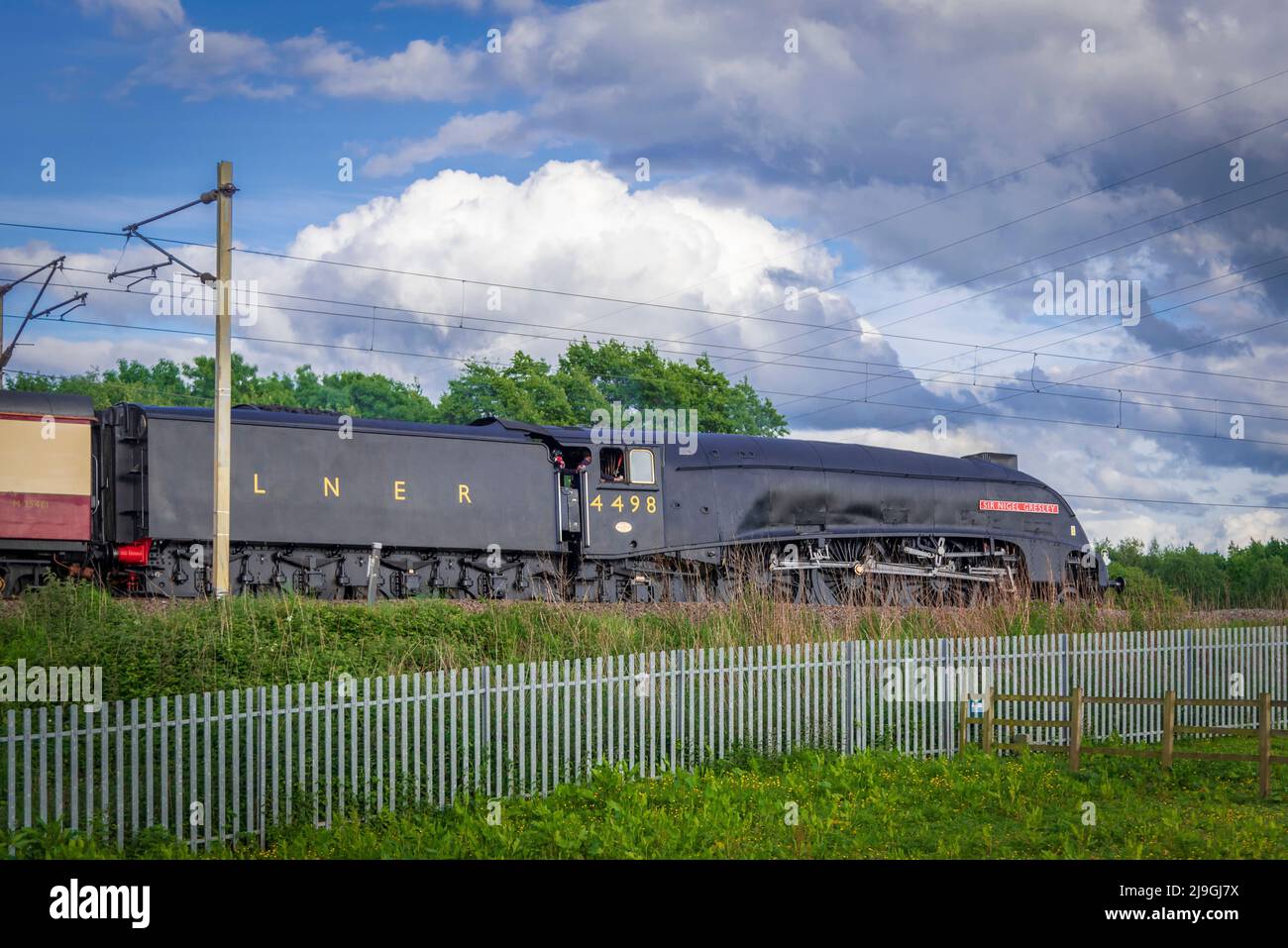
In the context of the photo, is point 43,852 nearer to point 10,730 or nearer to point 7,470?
point 10,730

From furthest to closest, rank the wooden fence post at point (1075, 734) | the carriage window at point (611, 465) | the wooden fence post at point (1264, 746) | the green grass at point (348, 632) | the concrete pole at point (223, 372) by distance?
the carriage window at point (611, 465) → the concrete pole at point (223, 372) → the green grass at point (348, 632) → the wooden fence post at point (1075, 734) → the wooden fence post at point (1264, 746)

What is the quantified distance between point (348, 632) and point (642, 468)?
8.29m

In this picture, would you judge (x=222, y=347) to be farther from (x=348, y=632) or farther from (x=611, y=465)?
(x=611, y=465)

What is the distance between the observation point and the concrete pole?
16.4 meters

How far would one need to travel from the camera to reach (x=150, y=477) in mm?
18984

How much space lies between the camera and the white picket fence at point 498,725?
33.1 ft

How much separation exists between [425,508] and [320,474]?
201 centimetres

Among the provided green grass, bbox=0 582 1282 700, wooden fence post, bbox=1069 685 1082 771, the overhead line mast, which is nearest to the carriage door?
green grass, bbox=0 582 1282 700

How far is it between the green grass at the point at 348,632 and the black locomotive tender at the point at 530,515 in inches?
99.7

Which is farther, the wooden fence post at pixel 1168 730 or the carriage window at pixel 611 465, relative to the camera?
the carriage window at pixel 611 465

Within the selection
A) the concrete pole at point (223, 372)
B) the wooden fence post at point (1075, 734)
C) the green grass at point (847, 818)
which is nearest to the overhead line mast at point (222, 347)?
the concrete pole at point (223, 372)

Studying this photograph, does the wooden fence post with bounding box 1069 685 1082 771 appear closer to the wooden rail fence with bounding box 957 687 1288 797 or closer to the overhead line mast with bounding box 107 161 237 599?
the wooden rail fence with bounding box 957 687 1288 797

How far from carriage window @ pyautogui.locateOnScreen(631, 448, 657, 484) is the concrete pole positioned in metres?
8.17

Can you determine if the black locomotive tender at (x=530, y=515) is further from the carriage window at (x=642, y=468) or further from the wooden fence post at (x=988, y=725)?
the wooden fence post at (x=988, y=725)
